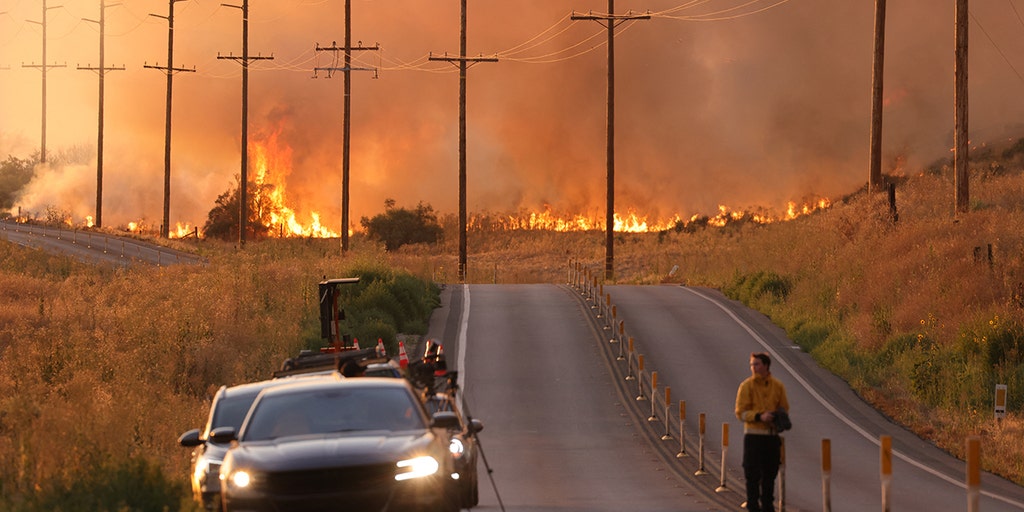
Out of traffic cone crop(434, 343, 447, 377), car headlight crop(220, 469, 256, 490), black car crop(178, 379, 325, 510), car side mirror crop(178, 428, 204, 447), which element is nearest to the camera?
car headlight crop(220, 469, 256, 490)

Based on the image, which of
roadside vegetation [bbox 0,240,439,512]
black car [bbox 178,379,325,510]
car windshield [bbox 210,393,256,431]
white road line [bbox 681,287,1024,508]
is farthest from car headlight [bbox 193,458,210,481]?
white road line [bbox 681,287,1024,508]

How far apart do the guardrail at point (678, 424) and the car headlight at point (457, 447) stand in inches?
144

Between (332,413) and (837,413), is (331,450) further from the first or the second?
(837,413)

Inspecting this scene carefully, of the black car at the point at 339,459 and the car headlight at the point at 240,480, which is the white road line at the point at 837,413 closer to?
the black car at the point at 339,459

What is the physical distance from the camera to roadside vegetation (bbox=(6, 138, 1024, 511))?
1739 cm

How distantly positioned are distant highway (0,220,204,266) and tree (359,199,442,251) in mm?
24275

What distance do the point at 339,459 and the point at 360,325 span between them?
1055 inches

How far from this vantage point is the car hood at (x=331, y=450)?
12.9 meters

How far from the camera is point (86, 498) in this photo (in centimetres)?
1452

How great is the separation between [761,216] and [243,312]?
66894mm

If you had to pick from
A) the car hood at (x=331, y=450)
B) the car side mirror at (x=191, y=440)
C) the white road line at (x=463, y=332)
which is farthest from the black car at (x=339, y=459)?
the white road line at (x=463, y=332)

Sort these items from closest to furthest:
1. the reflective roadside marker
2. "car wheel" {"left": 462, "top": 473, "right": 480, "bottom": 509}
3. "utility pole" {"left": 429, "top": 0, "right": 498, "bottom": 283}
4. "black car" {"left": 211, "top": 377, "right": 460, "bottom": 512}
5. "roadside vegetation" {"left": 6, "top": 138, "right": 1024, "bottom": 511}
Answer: "black car" {"left": 211, "top": 377, "right": 460, "bottom": 512}
"car wheel" {"left": 462, "top": 473, "right": 480, "bottom": 509}
"roadside vegetation" {"left": 6, "top": 138, "right": 1024, "bottom": 511}
the reflective roadside marker
"utility pole" {"left": 429, "top": 0, "right": 498, "bottom": 283}

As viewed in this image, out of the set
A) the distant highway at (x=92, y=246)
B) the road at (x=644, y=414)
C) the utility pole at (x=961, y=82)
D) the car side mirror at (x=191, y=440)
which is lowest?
the road at (x=644, y=414)

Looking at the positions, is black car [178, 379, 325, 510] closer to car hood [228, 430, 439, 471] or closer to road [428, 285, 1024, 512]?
car hood [228, 430, 439, 471]
